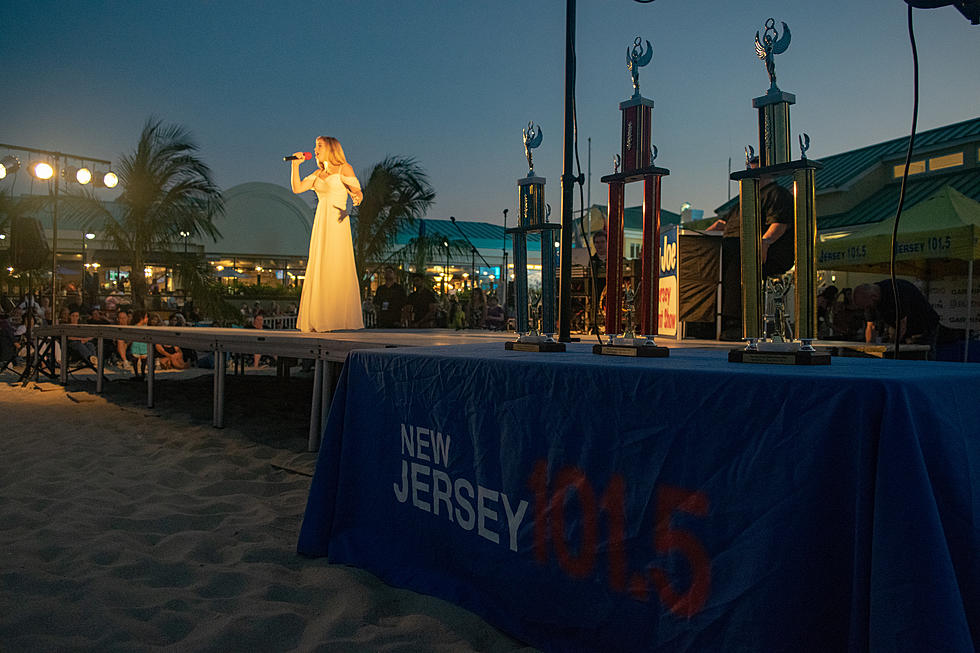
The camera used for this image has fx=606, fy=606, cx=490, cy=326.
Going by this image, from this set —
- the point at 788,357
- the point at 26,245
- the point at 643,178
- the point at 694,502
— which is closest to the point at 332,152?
the point at 643,178

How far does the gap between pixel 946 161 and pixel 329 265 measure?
12366 millimetres

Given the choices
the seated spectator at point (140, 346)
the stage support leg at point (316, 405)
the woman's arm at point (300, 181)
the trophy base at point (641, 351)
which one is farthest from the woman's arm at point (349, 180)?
the seated spectator at point (140, 346)

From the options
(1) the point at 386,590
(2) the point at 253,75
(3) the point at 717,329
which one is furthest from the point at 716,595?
(2) the point at 253,75

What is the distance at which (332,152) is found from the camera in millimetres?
5145

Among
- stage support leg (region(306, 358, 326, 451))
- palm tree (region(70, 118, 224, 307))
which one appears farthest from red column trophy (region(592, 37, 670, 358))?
palm tree (region(70, 118, 224, 307))

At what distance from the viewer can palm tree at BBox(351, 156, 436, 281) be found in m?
12.6

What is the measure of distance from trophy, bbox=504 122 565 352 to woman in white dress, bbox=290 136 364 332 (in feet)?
10.3

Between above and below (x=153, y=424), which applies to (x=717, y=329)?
above

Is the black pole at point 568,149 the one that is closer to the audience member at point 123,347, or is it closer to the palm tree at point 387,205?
the audience member at point 123,347

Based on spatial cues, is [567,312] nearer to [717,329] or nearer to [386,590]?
[386,590]

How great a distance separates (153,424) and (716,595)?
5061 millimetres

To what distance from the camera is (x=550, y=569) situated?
1.58 m

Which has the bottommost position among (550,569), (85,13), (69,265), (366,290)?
(550,569)

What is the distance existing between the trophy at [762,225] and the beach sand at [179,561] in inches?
40.3
